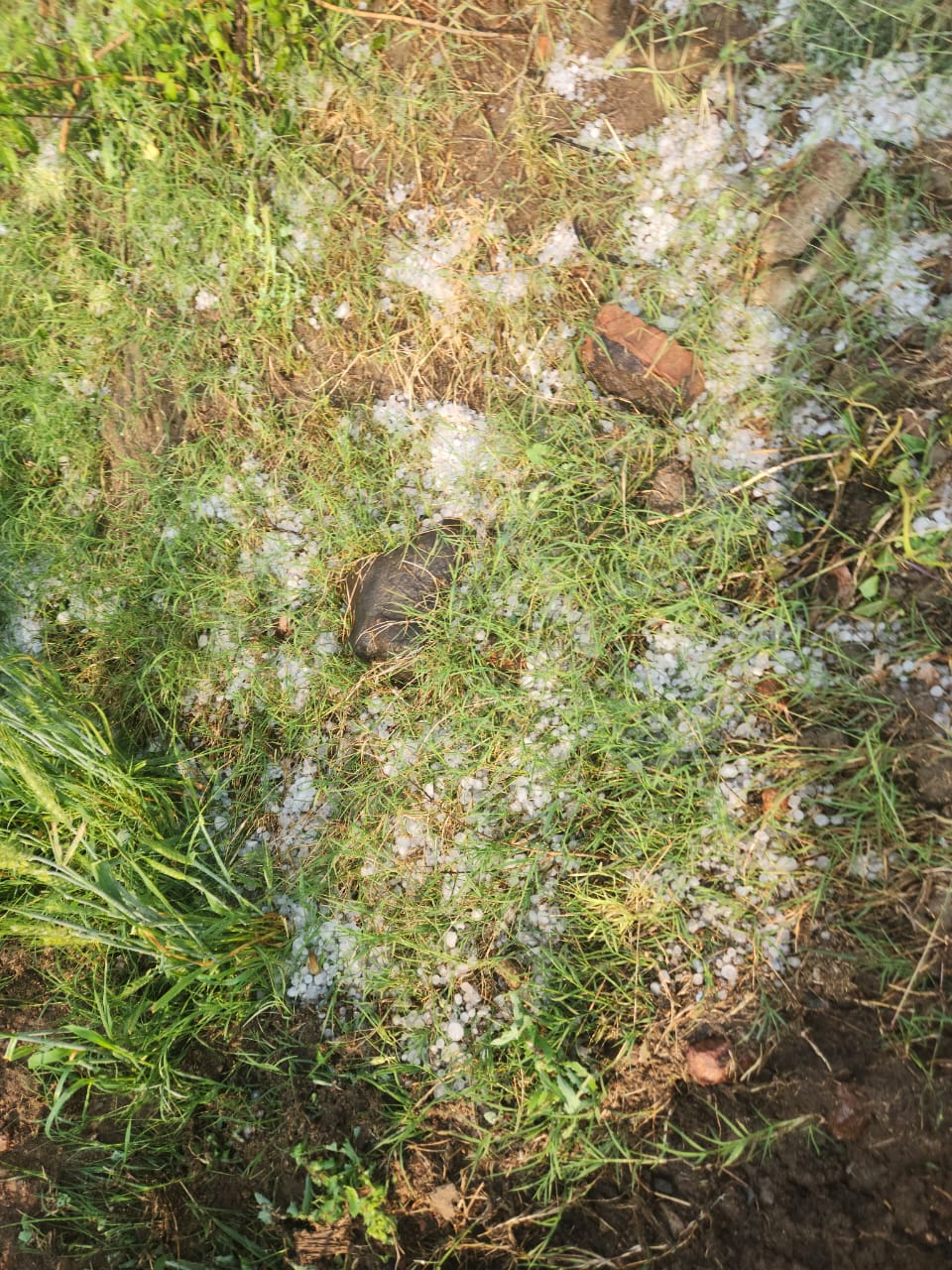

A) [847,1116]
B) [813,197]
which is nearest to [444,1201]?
[847,1116]

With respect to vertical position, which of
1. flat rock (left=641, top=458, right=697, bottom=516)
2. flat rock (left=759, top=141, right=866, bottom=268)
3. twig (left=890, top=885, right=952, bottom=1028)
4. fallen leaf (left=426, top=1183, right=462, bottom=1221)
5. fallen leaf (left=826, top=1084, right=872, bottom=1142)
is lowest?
fallen leaf (left=426, top=1183, right=462, bottom=1221)

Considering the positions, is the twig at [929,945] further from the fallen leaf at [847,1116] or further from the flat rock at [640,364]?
the flat rock at [640,364]

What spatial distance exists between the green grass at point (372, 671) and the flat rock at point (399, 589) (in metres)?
0.07

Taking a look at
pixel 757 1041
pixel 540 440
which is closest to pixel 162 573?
pixel 540 440

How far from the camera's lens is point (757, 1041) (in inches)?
69.6

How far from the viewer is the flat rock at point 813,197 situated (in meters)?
2.03

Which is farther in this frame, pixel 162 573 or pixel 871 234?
pixel 162 573

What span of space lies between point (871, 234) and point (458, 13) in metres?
1.29

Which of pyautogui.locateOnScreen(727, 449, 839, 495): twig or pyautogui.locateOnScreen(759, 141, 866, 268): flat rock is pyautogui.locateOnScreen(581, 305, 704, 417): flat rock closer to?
pyautogui.locateOnScreen(727, 449, 839, 495): twig

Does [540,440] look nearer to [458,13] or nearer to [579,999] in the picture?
[458,13]

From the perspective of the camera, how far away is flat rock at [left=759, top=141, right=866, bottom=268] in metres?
2.03

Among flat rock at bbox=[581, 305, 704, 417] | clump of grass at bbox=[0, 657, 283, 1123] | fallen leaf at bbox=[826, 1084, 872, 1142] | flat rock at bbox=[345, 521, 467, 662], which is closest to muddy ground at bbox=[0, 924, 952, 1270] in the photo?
fallen leaf at bbox=[826, 1084, 872, 1142]

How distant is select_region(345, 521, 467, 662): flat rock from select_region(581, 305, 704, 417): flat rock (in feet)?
1.89

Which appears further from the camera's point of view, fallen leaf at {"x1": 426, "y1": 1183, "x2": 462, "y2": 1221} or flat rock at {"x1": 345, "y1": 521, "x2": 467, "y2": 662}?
flat rock at {"x1": 345, "y1": 521, "x2": 467, "y2": 662}
